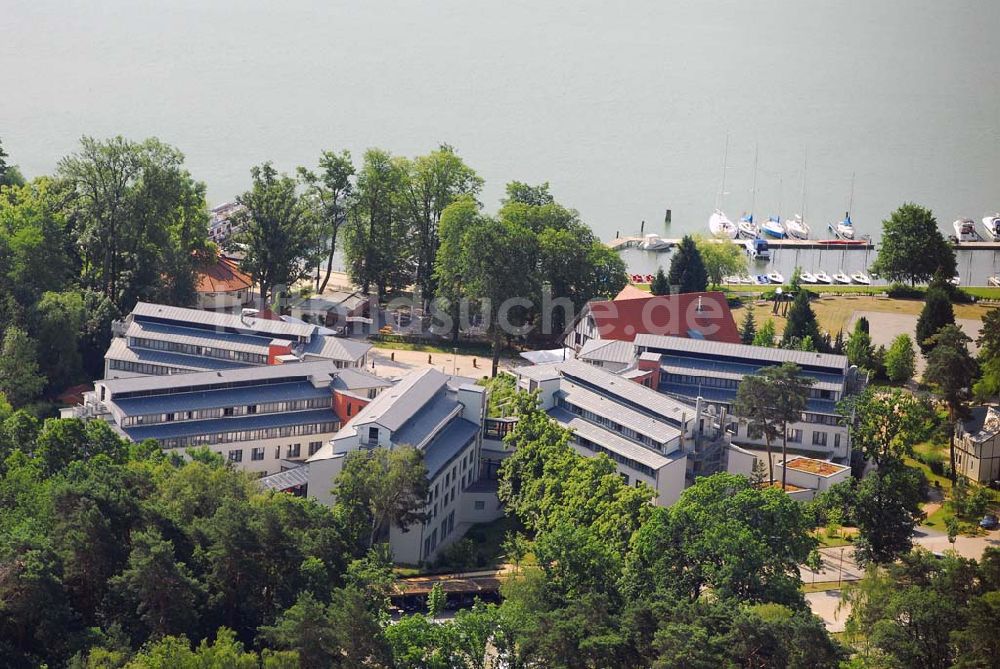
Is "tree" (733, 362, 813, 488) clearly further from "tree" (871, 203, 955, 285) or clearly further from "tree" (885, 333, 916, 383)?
"tree" (871, 203, 955, 285)

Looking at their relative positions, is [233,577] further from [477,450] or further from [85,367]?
[85,367]

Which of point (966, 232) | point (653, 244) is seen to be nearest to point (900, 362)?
point (653, 244)

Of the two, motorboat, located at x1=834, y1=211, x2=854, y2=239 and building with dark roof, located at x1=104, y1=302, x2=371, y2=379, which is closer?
building with dark roof, located at x1=104, y1=302, x2=371, y2=379

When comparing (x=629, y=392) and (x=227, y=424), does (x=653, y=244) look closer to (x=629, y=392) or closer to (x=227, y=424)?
(x=629, y=392)

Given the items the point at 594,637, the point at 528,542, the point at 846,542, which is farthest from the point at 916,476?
the point at 594,637

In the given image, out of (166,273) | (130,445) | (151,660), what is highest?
(166,273)

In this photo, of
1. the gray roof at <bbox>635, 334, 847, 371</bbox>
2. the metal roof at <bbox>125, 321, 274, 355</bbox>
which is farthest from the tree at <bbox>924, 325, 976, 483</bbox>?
the metal roof at <bbox>125, 321, 274, 355</bbox>

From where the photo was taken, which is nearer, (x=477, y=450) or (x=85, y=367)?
(x=477, y=450)
